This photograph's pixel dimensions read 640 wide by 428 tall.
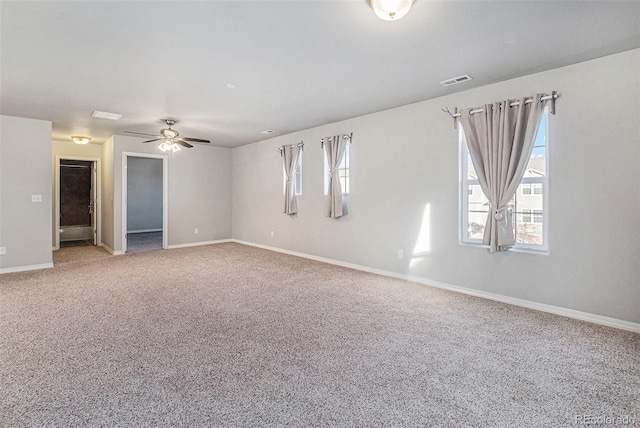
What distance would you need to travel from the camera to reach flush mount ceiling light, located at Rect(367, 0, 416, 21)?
202 centimetres

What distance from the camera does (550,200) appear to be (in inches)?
134

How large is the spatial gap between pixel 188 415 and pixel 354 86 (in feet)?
11.9

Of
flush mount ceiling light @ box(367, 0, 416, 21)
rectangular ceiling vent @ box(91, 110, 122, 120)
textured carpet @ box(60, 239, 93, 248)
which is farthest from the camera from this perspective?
textured carpet @ box(60, 239, 93, 248)

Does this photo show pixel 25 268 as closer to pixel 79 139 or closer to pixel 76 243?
pixel 79 139

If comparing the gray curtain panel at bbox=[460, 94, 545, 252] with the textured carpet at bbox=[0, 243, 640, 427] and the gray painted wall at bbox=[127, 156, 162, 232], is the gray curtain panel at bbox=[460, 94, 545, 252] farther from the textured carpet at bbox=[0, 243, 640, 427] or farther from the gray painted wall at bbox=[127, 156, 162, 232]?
the gray painted wall at bbox=[127, 156, 162, 232]

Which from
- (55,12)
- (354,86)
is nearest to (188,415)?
(55,12)

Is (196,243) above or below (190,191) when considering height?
below

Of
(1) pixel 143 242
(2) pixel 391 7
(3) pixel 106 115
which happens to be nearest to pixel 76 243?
(1) pixel 143 242

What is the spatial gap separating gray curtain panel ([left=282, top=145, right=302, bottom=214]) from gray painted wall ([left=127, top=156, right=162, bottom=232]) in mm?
5714

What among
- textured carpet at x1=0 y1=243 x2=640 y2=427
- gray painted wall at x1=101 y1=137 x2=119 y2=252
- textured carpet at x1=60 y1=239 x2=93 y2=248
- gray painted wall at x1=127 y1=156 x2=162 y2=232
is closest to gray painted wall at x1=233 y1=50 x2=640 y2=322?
textured carpet at x1=0 y1=243 x2=640 y2=427

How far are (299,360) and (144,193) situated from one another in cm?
995

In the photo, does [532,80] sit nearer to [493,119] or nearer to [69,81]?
[493,119]

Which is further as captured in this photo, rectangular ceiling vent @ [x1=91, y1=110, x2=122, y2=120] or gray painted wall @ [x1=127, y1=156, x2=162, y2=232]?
gray painted wall @ [x1=127, y1=156, x2=162, y2=232]

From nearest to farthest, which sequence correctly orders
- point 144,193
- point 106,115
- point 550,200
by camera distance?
point 550,200 → point 106,115 → point 144,193
